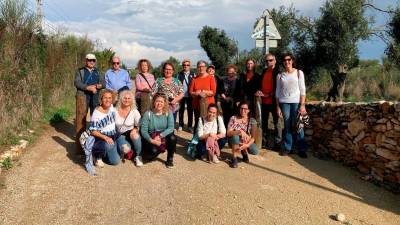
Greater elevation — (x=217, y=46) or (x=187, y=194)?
(x=217, y=46)

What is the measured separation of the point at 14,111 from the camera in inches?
353

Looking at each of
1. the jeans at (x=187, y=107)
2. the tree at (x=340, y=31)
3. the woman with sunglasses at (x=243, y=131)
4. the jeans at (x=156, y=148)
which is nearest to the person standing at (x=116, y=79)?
the jeans at (x=156, y=148)

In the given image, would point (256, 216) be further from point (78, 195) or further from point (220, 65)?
point (220, 65)

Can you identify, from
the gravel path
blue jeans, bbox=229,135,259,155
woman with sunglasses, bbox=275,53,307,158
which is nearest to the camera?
the gravel path

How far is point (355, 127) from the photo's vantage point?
302 inches

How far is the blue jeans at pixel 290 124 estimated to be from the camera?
7910mm

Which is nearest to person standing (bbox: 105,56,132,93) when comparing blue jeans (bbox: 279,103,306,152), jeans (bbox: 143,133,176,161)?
jeans (bbox: 143,133,176,161)

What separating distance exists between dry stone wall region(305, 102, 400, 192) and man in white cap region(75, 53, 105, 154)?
4.57 m

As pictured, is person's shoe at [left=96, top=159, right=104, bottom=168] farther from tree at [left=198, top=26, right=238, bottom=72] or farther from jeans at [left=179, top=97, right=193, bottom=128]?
tree at [left=198, top=26, right=238, bottom=72]

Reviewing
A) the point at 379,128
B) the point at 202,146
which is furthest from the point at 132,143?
the point at 379,128

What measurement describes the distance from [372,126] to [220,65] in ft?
66.3

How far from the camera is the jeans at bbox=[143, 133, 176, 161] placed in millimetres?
7059

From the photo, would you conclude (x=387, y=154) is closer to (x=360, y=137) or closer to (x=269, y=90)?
(x=360, y=137)

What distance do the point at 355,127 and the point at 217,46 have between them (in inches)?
804
